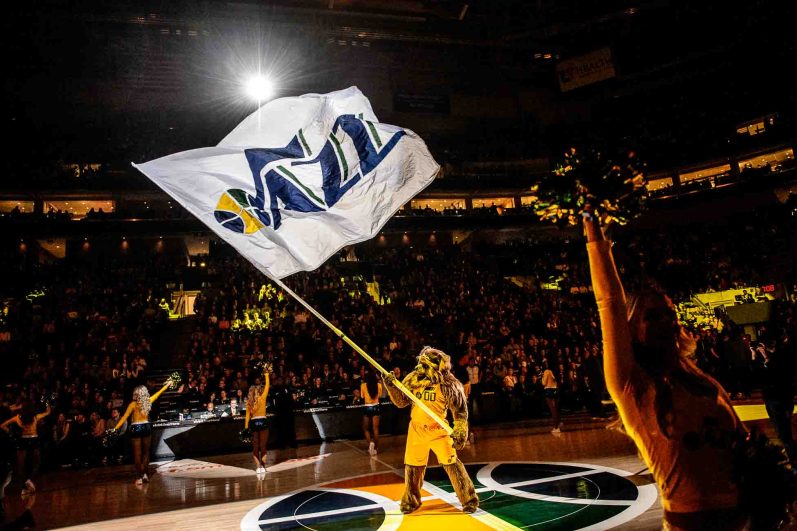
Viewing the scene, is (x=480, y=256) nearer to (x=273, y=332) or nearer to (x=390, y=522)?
(x=273, y=332)

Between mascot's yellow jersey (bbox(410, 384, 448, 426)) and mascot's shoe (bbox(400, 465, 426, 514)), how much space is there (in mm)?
626

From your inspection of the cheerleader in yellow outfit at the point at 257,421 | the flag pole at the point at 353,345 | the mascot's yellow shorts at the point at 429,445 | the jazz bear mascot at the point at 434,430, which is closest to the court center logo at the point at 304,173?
the flag pole at the point at 353,345

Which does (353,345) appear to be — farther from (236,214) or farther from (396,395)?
(236,214)

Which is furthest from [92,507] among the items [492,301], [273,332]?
[492,301]

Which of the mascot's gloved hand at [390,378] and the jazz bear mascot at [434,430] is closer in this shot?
the mascot's gloved hand at [390,378]

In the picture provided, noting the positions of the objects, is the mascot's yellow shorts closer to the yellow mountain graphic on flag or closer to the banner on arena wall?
the yellow mountain graphic on flag

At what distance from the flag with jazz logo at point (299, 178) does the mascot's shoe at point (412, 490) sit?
3.00 meters

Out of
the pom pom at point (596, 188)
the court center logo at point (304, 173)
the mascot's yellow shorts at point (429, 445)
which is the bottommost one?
the mascot's yellow shorts at point (429, 445)

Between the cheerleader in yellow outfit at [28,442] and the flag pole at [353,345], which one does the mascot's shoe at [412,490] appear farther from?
the cheerleader in yellow outfit at [28,442]

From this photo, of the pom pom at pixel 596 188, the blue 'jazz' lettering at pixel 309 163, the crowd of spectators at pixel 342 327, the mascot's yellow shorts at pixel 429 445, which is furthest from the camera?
the crowd of spectators at pixel 342 327

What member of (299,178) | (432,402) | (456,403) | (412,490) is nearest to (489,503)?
(412,490)

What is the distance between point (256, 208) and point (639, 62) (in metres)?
38.1

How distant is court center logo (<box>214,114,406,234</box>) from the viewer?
17.4 ft

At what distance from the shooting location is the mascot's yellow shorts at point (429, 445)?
6.27 m
